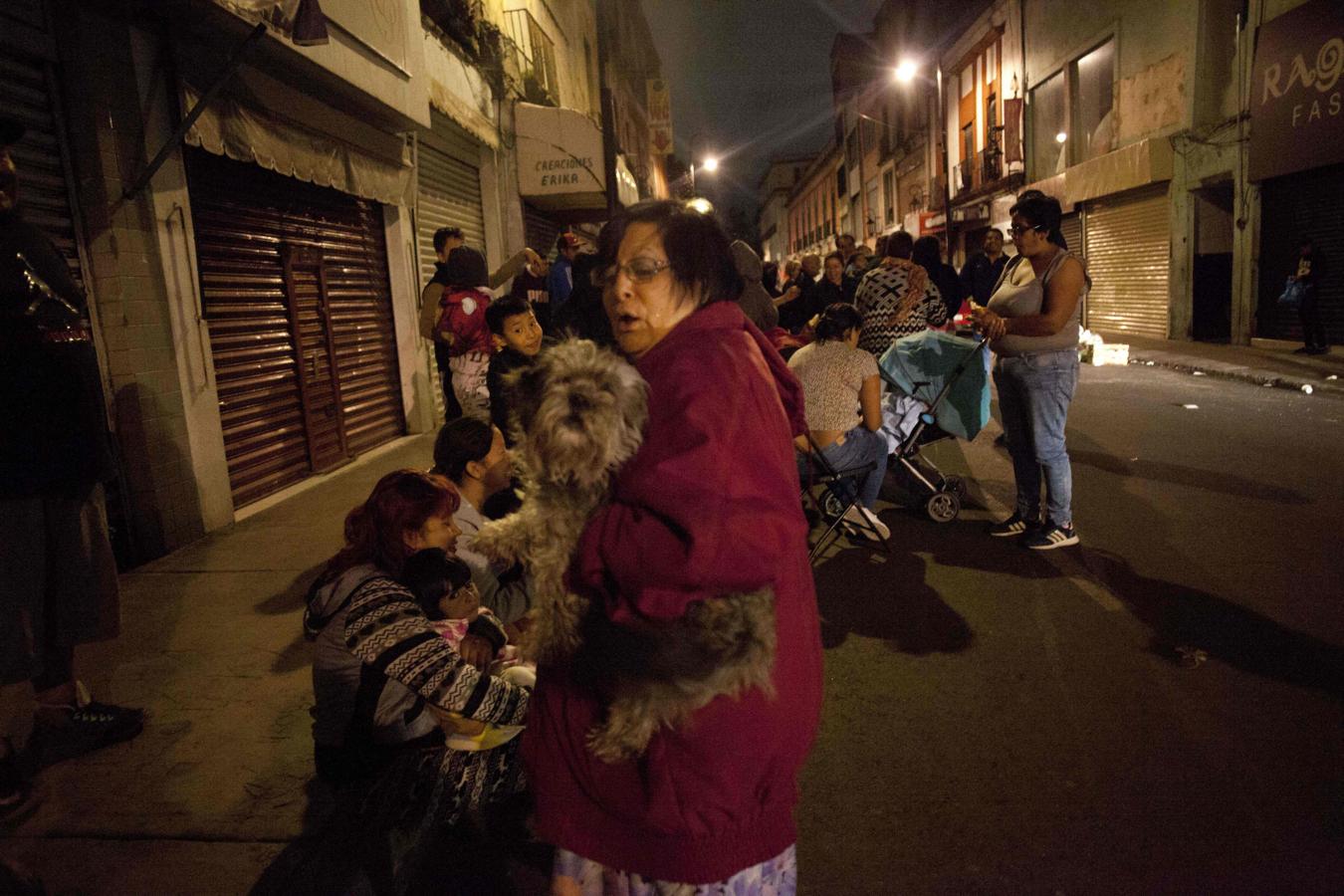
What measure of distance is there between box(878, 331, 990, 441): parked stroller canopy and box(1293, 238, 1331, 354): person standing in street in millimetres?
10879

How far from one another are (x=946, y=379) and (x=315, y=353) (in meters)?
5.39

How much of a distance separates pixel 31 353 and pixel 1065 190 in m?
23.7

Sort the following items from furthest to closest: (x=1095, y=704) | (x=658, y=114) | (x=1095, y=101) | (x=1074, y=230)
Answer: (x=658, y=114), (x=1074, y=230), (x=1095, y=101), (x=1095, y=704)

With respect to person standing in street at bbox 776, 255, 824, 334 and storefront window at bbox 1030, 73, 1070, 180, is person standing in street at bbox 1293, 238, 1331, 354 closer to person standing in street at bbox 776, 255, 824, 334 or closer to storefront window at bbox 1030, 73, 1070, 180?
person standing in street at bbox 776, 255, 824, 334

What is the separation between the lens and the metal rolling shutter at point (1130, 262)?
18281 millimetres

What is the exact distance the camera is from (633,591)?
1291mm

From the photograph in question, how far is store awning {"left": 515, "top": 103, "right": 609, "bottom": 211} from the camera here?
1288 centimetres

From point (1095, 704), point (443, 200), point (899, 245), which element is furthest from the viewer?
point (443, 200)

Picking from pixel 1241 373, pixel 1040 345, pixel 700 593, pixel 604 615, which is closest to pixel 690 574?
pixel 700 593

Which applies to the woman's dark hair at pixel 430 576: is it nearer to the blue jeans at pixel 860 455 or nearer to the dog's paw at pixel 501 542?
the dog's paw at pixel 501 542

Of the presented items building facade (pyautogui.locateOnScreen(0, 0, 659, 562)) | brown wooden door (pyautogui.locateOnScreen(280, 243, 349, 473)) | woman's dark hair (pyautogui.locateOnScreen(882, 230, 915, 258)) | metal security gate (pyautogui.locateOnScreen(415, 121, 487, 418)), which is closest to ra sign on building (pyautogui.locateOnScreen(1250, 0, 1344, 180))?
woman's dark hair (pyautogui.locateOnScreen(882, 230, 915, 258))

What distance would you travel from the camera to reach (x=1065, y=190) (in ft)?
72.2

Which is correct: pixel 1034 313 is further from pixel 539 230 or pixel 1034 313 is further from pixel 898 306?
pixel 539 230

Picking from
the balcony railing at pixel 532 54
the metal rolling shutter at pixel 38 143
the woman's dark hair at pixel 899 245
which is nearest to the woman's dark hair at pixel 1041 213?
the woman's dark hair at pixel 899 245
